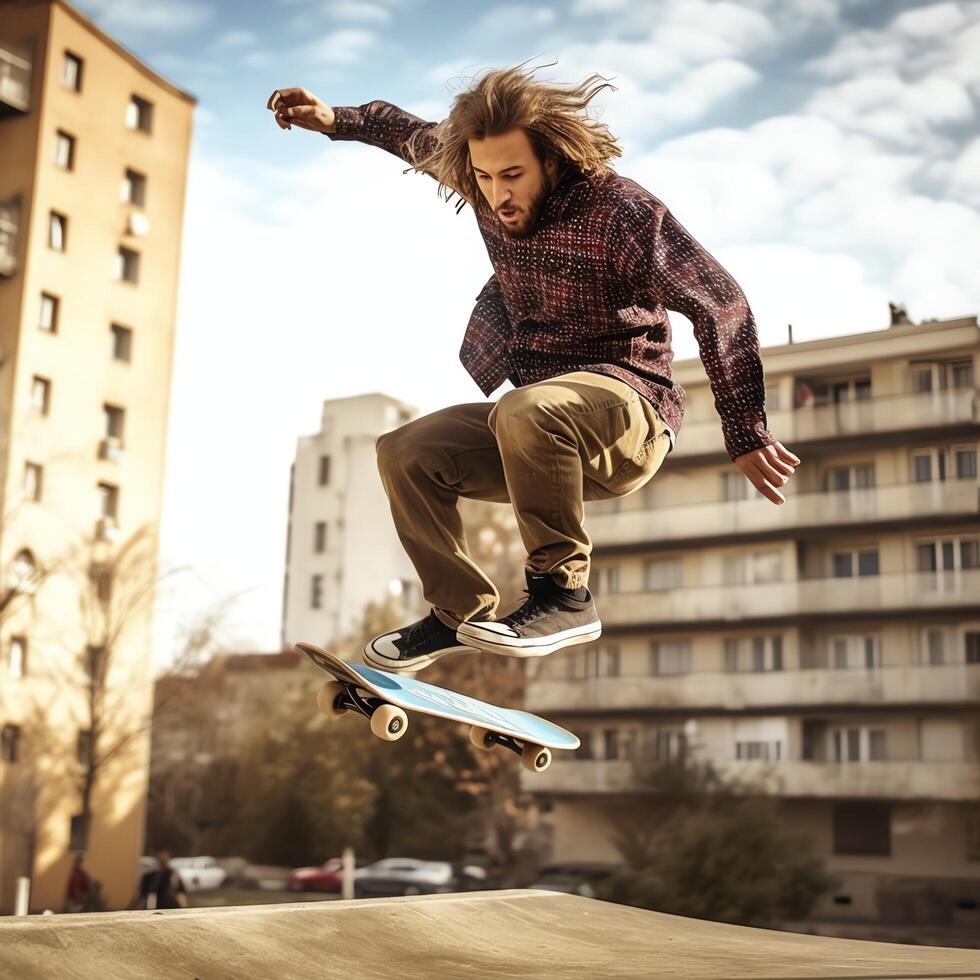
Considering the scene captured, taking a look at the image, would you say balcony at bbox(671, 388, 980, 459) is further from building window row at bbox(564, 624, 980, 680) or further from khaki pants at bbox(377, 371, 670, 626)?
khaki pants at bbox(377, 371, 670, 626)

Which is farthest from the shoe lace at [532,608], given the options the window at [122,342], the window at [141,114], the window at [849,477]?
the window at [141,114]

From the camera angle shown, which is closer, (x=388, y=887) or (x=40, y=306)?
(x=40, y=306)

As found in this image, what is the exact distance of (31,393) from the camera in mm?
26547

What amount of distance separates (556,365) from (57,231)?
86.5 ft

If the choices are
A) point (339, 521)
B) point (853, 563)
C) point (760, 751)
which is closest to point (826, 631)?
point (853, 563)

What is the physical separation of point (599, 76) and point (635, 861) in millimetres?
27269

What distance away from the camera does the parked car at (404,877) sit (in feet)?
107

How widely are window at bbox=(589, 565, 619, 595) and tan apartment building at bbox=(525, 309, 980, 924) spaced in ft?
0.18

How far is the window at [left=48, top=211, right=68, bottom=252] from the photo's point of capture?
27.6 m

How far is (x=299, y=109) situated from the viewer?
4715mm

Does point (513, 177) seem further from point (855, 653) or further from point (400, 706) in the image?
point (855, 653)

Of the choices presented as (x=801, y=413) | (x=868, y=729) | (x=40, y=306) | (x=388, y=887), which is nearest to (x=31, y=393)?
(x=40, y=306)

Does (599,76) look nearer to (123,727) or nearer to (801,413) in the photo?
(123,727)

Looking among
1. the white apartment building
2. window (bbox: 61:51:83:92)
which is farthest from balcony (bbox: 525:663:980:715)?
window (bbox: 61:51:83:92)
